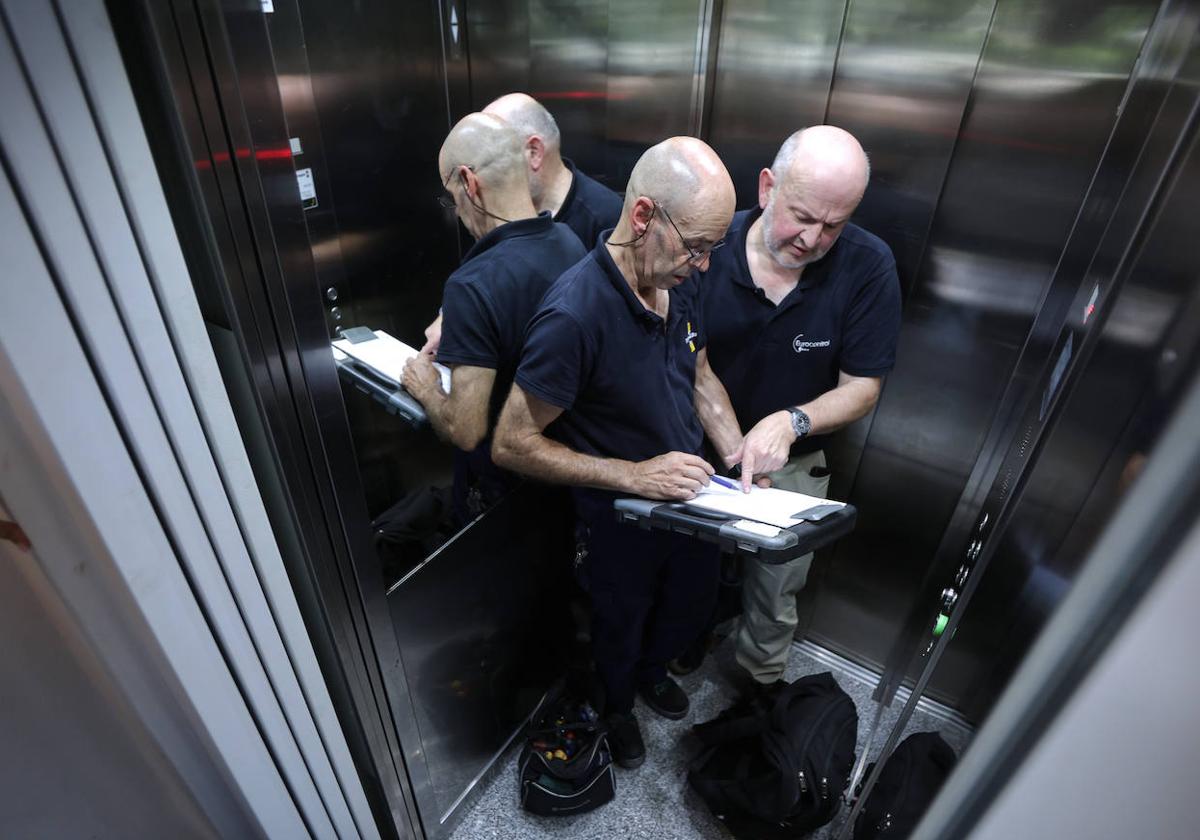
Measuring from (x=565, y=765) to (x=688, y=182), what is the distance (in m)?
1.66

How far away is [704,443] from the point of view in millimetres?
1997

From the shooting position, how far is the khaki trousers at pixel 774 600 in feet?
7.16

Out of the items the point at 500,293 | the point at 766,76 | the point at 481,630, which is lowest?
the point at 481,630

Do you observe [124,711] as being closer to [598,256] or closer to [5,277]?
[5,277]

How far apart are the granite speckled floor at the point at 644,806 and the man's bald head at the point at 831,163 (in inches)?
64.6

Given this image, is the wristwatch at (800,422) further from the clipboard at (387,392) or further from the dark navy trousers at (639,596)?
the clipboard at (387,392)

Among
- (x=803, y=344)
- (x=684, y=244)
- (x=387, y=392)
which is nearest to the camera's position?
(x=684, y=244)

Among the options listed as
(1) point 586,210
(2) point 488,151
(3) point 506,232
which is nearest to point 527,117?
(1) point 586,210

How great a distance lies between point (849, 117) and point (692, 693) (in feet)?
6.49

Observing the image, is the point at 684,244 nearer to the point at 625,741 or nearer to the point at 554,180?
the point at 554,180

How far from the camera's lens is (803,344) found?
1.92 m

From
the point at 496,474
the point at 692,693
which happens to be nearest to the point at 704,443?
the point at 496,474

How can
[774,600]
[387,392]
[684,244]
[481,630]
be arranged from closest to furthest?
[684,244], [387,392], [481,630], [774,600]

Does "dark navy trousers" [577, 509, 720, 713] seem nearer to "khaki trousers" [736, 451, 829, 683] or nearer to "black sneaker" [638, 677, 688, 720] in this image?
"black sneaker" [638, 677, 688, 720]
